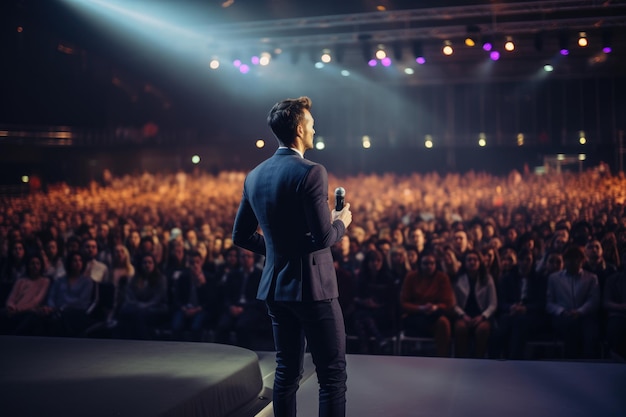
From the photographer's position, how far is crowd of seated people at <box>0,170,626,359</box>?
496 cm

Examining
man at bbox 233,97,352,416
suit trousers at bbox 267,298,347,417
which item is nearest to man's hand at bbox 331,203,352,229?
man at bbox 233,97,352,416

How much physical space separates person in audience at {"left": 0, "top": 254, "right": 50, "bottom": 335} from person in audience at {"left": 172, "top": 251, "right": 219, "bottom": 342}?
3.69 ft

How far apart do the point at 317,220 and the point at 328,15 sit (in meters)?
4.69

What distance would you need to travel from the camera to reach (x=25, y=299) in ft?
18.7

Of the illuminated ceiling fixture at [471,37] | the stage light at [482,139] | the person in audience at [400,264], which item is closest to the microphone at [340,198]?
the person in audience at [400,264]

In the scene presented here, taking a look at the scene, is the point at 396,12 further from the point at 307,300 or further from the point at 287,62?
the point at 307,300

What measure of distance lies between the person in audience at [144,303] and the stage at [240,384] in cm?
151

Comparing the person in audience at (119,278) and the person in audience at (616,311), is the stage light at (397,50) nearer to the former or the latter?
the person in audience at (616,311)

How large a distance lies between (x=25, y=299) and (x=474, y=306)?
371 centimetres

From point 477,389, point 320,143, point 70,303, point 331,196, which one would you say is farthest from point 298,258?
point 320,143

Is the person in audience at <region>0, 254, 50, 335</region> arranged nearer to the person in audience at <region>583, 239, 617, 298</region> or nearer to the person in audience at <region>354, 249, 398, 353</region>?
the person in audience at <region>354, 249, 398, 353</region>

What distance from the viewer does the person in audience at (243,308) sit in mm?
5438

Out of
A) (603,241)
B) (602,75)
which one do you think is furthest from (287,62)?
(603,241)

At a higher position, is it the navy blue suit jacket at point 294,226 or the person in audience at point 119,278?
the navy blue suit jacket at point 294,226
